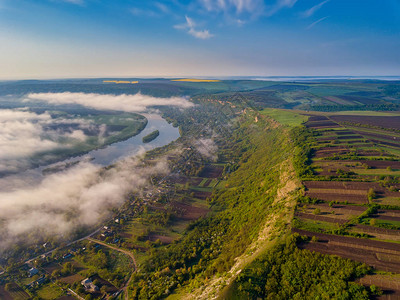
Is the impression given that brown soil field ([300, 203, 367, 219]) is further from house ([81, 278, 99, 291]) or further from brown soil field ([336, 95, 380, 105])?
brown soil field ([336, 95, 380, 105])

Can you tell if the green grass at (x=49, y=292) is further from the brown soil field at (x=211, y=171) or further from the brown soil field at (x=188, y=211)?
the brown soil field at (x=211, y=171)

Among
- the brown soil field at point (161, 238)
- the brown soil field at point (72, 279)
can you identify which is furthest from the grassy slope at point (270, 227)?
the brown soil field at point (72, 279)

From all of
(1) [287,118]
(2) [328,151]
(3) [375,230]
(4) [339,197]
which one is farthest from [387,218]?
(1) [287,118]

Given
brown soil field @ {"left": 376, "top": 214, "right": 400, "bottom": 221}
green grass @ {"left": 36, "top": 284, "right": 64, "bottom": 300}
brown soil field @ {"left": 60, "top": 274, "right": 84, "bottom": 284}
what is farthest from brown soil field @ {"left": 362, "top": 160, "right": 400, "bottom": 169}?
green grass @ {"left": 36, "top": 284, "right": 64, "bottom": 300}

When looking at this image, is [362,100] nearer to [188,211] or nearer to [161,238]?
[188,211]

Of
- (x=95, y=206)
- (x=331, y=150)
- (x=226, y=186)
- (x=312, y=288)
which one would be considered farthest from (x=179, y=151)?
(x=312, y=288)
